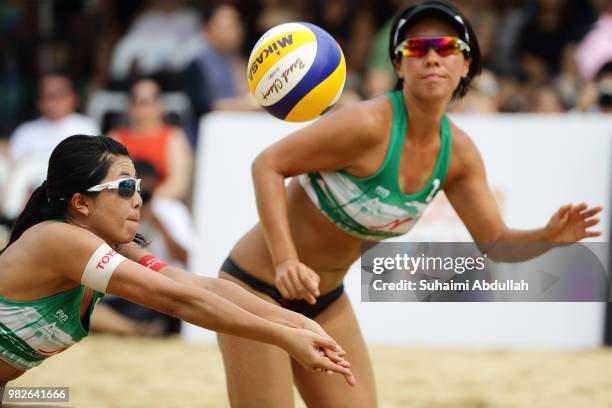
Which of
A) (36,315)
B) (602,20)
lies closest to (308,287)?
(36,315)

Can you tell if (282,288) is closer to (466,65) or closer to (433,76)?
(433,76)

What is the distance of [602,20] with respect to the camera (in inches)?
374

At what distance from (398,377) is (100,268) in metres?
3.58

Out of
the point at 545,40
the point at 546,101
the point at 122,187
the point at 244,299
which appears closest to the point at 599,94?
the point at 546,101

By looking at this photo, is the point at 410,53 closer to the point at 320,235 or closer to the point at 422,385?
the point at 320,235

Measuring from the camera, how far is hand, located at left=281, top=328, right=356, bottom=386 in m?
3.18

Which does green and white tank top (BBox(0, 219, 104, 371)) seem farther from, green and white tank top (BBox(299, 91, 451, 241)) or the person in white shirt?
the person in white shirt

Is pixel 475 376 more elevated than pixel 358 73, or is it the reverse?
pixel 358 73

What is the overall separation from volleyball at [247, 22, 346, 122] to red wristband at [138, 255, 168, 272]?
759 millimetres

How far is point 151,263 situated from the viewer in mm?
3689

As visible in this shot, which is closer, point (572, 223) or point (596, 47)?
point (572, 223)

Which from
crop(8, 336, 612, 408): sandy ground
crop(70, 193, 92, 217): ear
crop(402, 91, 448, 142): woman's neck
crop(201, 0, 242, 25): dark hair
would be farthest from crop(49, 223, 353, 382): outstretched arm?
crop(201, 0, 242, 25): dark hair

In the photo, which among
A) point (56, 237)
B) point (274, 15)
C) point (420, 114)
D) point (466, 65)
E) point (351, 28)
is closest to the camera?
point (56, 237)

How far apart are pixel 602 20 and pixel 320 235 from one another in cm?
642
